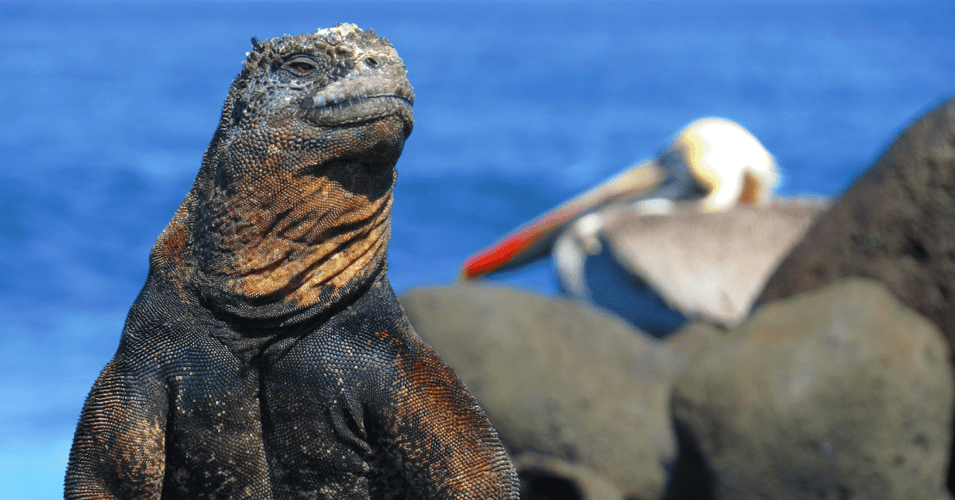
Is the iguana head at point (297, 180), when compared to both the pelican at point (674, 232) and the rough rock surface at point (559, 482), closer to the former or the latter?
the rough rock surface at point (559, 482)

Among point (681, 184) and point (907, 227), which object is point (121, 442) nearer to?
point (907, 227)

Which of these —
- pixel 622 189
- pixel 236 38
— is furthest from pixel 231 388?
pixel 236 38

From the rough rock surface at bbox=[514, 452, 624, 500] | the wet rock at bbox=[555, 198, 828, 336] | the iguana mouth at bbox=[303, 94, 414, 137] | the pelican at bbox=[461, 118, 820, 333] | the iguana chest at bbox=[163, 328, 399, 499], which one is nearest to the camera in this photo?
the iguana mouth at bbox=[303, 94, 414, 137]

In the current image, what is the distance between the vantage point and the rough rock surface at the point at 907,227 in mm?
5918

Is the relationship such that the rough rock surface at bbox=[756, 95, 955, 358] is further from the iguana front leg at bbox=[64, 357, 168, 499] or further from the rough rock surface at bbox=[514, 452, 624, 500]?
→ the iguana front leg at bbox=[64, 357, 168, 499]

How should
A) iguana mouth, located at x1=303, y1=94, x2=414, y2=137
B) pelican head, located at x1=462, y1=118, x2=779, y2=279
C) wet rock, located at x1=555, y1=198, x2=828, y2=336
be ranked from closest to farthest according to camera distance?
iguana mouth, located at x1=303, y1=94, x2=414, y2=137
wet rock, located at x1=555, y1=198, x2=828, y2=336
pelican head, located at x1=462, y1=118, x2=779, y2=279

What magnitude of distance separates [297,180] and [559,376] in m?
4.65

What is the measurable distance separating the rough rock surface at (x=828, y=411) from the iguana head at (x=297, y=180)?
356cm

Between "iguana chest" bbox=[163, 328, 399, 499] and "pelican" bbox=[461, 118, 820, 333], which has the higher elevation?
"pelican" bbox=[461, 118, 820, 333]

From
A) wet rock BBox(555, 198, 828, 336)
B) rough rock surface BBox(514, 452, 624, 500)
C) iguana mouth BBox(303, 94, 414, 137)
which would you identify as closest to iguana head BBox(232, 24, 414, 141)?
iguana mouth BBox(303, 94, 414, 137)

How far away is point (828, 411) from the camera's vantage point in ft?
17.6

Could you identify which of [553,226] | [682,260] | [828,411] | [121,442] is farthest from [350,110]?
[553,226]

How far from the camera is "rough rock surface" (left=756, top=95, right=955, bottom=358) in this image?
5.92 meters

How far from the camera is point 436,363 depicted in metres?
2.57
